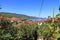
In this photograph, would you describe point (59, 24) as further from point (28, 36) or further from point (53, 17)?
point (28, 36)

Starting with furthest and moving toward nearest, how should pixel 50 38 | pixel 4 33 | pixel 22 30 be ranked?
pixel 22 30 → pixel 50 38 → pixel 4 33

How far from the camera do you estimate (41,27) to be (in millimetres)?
5762

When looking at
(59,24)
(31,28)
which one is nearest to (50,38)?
(59,24)

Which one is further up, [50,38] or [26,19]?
[26,19]

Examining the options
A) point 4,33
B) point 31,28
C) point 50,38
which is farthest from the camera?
point 31,28

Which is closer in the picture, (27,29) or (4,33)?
(4,33)

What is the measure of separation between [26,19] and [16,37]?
116 centimetres

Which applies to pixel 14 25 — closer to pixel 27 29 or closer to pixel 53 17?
pixel 27 29

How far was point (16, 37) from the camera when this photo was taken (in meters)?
5.34

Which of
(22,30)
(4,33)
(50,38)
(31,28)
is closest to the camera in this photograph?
(4,33)

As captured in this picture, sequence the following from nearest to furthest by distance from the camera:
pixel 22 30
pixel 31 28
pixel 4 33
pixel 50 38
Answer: pixel 4 33 → pixel 50 38 → pixel 22 30 → pixel 31 28

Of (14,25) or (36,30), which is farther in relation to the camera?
(36,30)

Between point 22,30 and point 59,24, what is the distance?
3.72ft

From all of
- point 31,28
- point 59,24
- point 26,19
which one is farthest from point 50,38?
point 26,19
